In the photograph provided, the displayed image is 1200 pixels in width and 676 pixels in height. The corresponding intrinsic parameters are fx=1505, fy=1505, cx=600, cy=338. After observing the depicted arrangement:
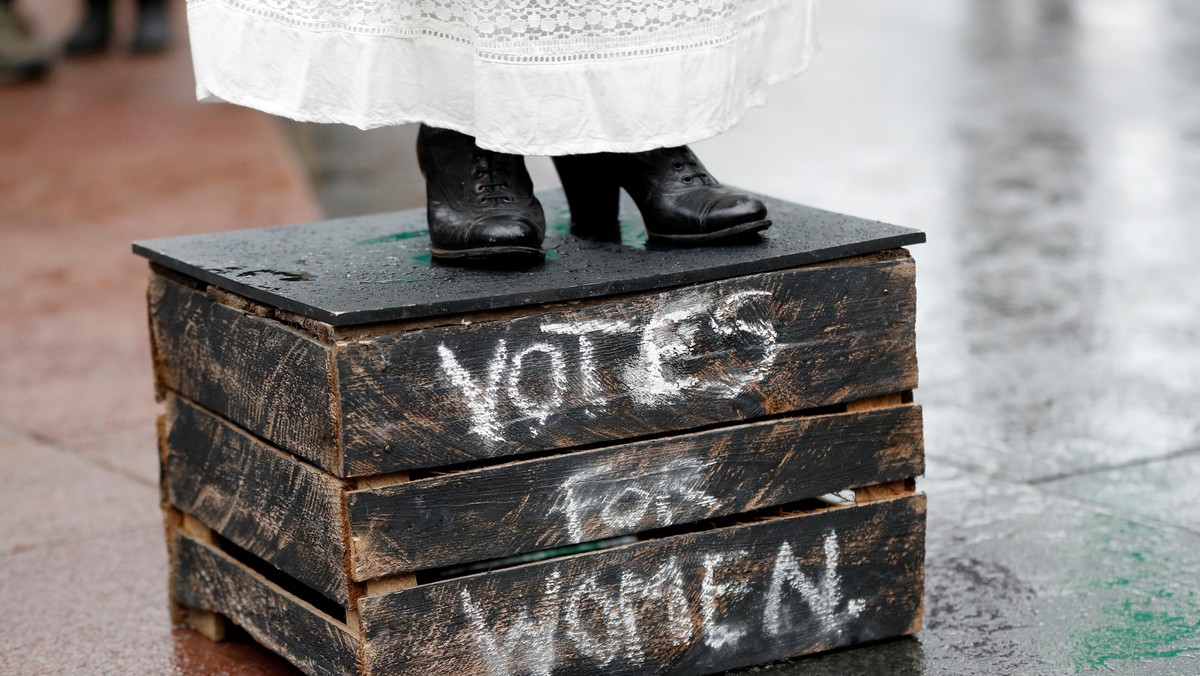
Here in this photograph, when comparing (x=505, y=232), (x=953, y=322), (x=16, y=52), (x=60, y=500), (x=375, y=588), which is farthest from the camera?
(x=16, y=52)

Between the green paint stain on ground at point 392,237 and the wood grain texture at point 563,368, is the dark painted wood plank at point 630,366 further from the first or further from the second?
the green paint stain on ground at point 392,237

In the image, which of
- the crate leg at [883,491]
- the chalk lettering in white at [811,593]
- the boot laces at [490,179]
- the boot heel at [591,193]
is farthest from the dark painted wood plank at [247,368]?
the crate leg at [883,491]

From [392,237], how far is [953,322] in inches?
75.5

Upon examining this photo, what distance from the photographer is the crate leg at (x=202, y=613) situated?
223 centimetres

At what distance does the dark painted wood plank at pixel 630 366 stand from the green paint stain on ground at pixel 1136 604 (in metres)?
0.44

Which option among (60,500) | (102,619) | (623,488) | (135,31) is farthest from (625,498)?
(135,31)

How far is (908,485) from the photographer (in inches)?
83.1

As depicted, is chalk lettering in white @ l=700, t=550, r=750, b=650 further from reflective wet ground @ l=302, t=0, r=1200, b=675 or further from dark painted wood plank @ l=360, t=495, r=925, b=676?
reflective wet ground @ l=302, t=0, r=1200, b=675

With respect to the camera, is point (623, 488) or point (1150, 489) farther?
point (1150, 489)

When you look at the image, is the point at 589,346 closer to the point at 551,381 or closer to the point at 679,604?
the point at 551,381

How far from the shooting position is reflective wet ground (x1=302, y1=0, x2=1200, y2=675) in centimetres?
219

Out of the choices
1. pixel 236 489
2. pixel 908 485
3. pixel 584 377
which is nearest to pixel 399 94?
pixel 584 377

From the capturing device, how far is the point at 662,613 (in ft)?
6.49

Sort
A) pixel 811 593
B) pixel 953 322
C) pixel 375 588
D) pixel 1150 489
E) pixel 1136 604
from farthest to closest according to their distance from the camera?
1. pixel 953 322
2. pixel 1150 489
3. pixel 1136 604
4. pixel 811 593
5. pixel 375 588
